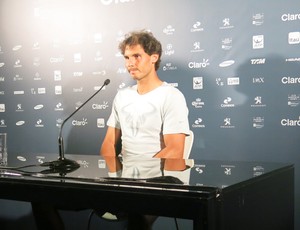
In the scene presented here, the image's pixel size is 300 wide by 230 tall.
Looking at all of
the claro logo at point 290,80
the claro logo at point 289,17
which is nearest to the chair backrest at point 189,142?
the claro logo at point 290,80

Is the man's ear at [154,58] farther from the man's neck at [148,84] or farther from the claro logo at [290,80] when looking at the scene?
the claro logo at [290,80]

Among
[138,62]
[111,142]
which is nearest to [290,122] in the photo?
[138,62]

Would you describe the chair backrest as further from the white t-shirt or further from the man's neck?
the man's neck

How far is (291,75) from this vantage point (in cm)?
250

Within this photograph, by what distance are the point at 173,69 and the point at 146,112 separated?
32cm

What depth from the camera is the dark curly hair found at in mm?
2936

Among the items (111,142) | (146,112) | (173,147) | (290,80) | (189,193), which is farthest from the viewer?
(111,142)

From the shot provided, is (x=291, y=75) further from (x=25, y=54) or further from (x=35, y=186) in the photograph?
(x=25, y=54)

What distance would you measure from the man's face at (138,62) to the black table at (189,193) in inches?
51.2

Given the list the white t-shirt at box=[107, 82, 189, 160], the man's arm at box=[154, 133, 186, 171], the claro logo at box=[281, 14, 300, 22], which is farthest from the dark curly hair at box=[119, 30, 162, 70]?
the claro logo at box=[281, 14, 300, 22]

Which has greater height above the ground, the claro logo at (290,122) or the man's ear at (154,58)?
the man's ear at (154,58)

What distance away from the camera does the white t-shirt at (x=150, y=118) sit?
2844 millimetres

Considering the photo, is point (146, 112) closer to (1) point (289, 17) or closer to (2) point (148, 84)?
(2) point (148, 84)

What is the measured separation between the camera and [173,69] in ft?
9.46
